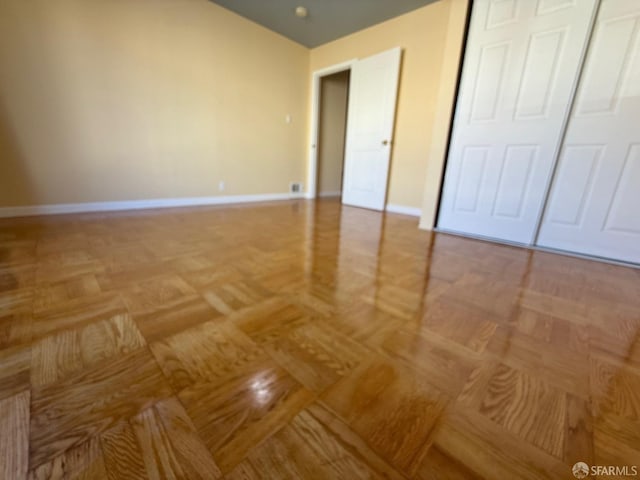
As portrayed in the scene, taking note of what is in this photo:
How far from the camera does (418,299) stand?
4.12ft

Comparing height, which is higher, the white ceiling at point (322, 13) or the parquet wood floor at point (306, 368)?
the white ceiling at point (322, 13)

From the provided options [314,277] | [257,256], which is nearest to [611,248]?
[314,277]

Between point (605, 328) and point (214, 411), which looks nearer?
point (214, 411)

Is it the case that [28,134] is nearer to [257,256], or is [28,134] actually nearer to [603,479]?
[257,256]

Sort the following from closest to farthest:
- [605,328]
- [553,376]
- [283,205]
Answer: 1. [553,376]
2. [605,328]
3. [283,205]

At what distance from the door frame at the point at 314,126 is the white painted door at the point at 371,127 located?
1.72ft

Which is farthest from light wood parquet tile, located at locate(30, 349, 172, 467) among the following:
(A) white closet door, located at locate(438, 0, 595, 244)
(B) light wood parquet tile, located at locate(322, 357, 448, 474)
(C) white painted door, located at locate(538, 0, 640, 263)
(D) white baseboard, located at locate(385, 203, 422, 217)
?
(D) white baseboard, located at locate(385, 203, 422, 217)

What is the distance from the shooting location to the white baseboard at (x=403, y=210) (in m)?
3.29

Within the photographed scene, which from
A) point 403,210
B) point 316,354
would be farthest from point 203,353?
point 403,210

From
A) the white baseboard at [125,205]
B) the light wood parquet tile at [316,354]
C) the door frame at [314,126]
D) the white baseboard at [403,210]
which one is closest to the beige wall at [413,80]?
the white baseboard at [403,210]

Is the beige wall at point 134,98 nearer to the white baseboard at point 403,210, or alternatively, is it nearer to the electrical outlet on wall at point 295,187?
the electrical outlet on wall at point 295,187

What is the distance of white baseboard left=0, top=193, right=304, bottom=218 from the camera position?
240cm

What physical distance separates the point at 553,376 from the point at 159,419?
1137mm

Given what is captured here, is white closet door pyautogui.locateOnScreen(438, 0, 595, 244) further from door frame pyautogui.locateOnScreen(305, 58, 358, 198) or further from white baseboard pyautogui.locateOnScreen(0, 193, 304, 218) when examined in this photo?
white baseboard pyautogui.locateOnScreen(0, 193, 304, 218)
